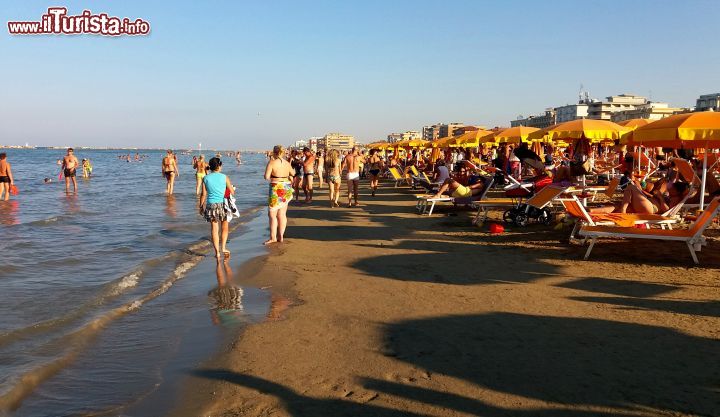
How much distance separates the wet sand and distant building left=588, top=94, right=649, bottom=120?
11698cm

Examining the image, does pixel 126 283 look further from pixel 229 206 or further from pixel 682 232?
pixel 682 232

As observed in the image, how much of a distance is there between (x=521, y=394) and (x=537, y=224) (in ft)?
22.5

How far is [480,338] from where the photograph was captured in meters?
3.88

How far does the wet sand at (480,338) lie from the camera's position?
2.92m

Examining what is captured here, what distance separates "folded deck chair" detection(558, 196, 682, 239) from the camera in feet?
21.2

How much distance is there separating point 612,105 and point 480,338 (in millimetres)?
124798

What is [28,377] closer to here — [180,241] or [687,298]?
[687,298]

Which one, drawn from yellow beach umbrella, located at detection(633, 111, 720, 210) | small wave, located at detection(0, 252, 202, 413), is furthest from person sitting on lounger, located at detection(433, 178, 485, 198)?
small wave, located at detection(0, 252, 202, 413)

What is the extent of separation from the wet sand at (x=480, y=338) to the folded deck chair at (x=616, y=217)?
0.42 meters

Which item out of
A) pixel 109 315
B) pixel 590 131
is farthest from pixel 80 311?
pixel 590 131

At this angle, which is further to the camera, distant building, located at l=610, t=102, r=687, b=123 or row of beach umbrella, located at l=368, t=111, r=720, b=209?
distant building, located at l=610, t=102, r=687, b=123

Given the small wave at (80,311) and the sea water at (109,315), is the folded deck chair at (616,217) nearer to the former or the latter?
the sea water at (109,315)

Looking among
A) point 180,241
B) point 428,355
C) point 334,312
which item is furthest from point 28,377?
point 180,241

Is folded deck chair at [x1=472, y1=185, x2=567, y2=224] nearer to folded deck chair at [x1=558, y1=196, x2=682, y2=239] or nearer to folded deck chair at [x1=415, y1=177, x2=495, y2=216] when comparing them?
folded deck chair at [x1=415, y1=177, x2=495, y2=216]
